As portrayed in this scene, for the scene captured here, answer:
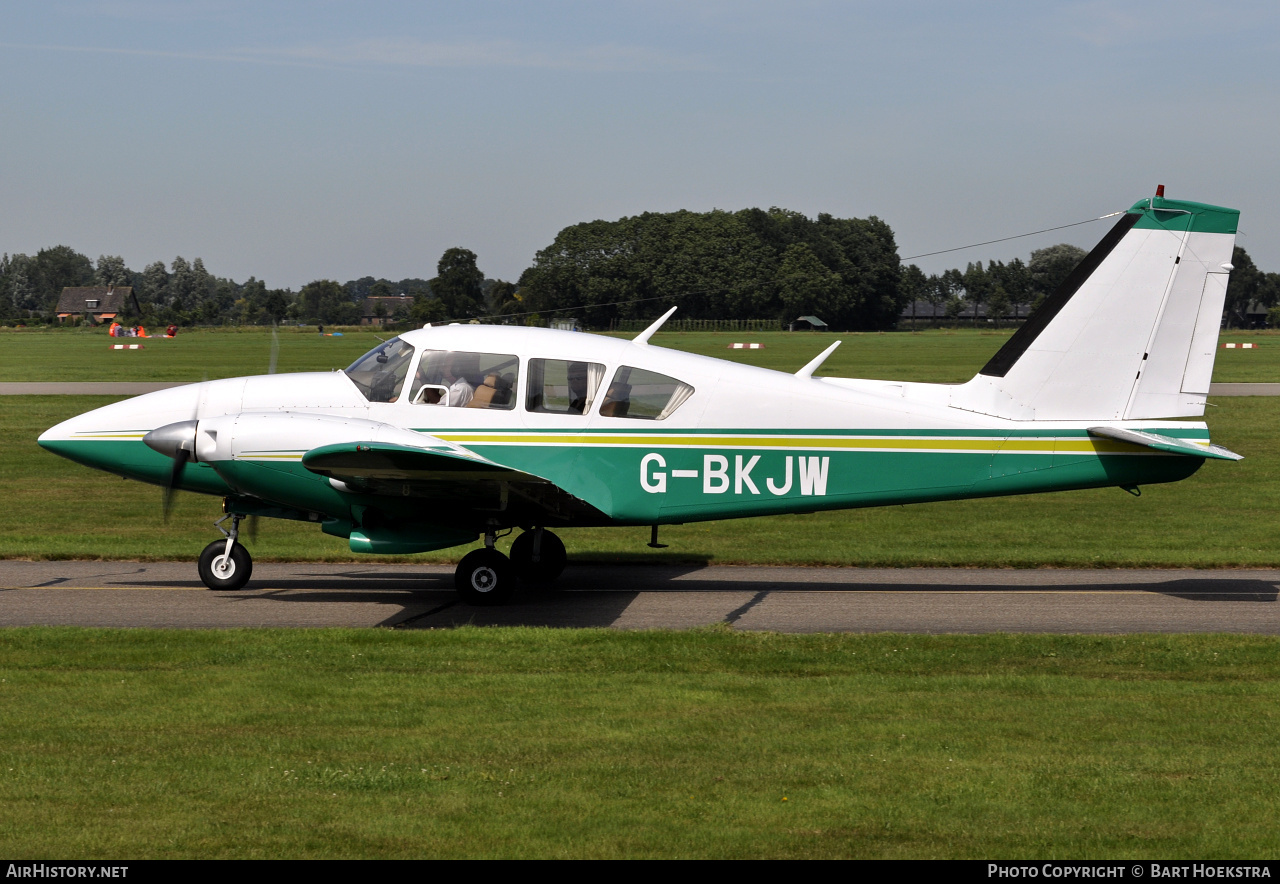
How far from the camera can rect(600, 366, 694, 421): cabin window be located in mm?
11766

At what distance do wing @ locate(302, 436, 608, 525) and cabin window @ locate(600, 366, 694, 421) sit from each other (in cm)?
101

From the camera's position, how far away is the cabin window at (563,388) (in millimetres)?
11742

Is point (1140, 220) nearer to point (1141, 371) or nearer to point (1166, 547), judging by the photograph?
point (1141, 371)

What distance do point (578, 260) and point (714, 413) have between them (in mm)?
65390

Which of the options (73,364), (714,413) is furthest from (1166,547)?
(73,364)

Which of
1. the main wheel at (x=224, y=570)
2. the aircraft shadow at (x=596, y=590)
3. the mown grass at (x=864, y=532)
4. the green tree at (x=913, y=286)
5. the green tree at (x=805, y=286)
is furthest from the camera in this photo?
the green tree at (x=913, y=286)

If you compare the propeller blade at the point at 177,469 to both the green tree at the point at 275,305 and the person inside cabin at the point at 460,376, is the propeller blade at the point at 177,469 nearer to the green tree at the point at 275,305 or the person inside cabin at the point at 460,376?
the person inside cabin at the point at 460,376

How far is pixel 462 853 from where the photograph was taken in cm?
552

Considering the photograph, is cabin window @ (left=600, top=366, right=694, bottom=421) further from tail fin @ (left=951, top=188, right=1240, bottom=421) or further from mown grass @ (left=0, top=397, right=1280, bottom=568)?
mown grass @ (left=0, top=397, right=1280, bottom=568)

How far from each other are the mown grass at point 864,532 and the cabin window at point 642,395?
11.4 feet

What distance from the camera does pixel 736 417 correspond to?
11844 mm

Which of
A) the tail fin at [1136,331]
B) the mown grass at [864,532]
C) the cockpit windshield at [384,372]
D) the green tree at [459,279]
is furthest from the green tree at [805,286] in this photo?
the cockpit windshield at [384,372]

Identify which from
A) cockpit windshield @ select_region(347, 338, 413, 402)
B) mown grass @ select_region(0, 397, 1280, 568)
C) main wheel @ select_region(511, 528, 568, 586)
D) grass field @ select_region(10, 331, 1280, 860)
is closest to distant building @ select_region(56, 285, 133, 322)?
mown grass @ select_region(0, 397, 1280, 568)
